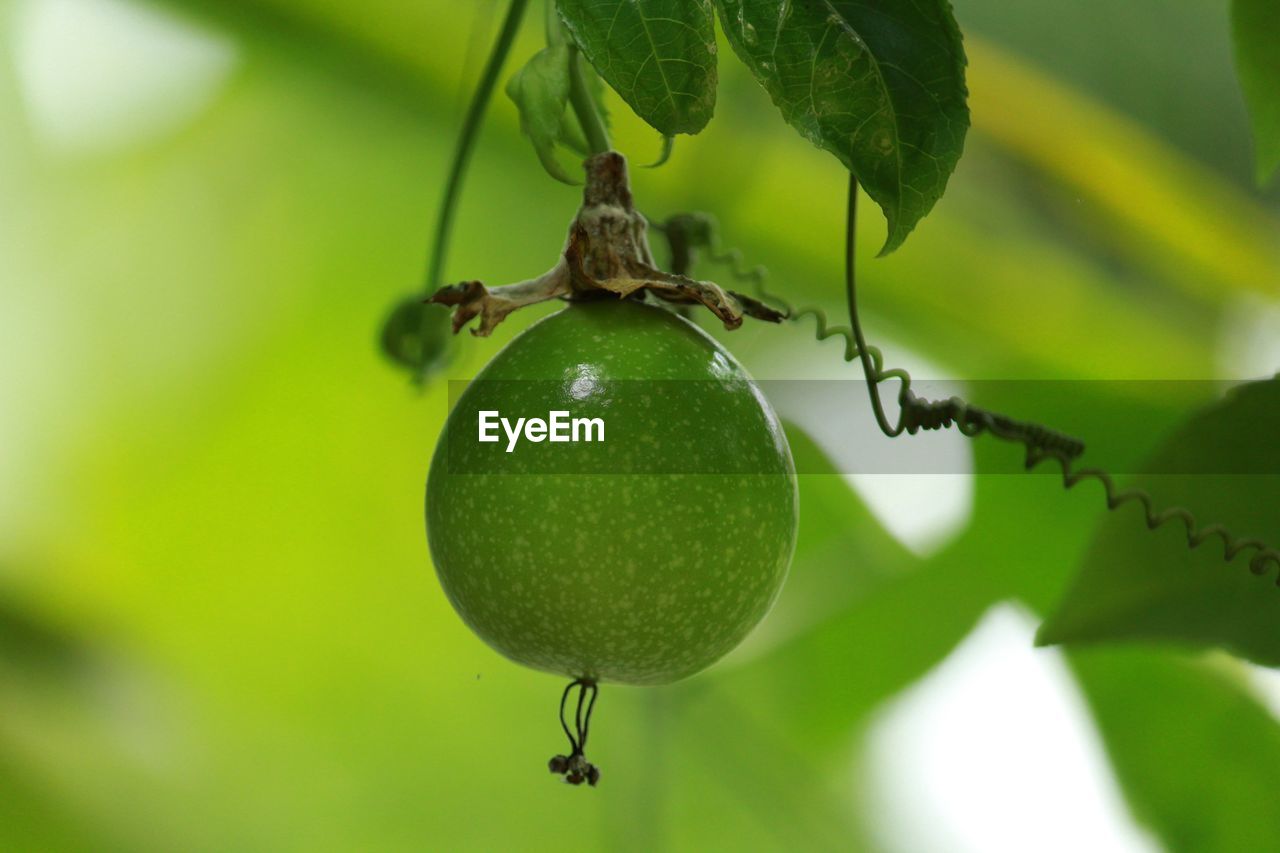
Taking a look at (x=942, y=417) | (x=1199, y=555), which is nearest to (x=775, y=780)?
(x=1199, y=555)

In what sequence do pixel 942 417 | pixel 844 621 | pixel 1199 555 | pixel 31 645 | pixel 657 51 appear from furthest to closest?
pixel 844 621
pixel 31 645
pixel 1199 555
pixel 942 417
pixel 657 51

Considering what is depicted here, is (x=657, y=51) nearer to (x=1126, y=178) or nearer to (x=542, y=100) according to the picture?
(x=542, y=100)

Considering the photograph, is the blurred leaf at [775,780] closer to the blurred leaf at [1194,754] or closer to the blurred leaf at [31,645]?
the blurred leaf at [1194,754]

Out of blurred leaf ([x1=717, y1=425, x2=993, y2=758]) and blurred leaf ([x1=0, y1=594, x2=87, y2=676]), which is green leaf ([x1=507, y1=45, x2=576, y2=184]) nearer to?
blurred leaf ([x1=717, y1=425, x2=993, y2=758])

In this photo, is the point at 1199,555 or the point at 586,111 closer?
the point at 586,111

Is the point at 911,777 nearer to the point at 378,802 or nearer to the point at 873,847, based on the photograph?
the point at 873,847

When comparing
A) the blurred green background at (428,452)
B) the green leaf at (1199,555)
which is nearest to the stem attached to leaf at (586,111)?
the green leaf at (1199,555)
